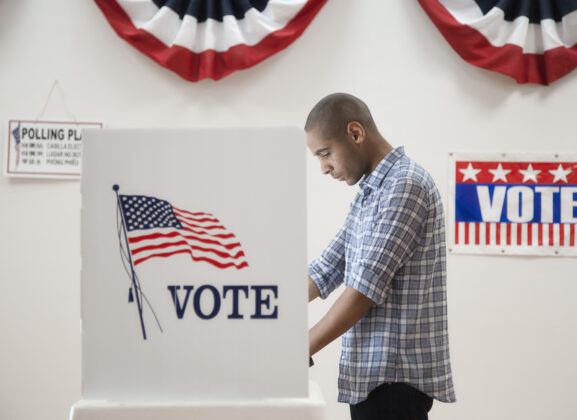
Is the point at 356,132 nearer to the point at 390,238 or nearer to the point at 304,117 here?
the point at 390,238

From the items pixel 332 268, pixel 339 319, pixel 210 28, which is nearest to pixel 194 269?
pixel 339 319

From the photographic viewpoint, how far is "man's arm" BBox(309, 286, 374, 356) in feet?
3.01

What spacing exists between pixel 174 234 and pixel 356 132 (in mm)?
630

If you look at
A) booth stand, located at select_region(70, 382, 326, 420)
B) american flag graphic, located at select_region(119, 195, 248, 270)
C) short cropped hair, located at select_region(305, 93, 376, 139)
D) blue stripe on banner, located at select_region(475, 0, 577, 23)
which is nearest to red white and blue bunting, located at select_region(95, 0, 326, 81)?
blue stripe on banner, located at select_region(475, 0, 577, 23)

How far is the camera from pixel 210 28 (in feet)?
6.92

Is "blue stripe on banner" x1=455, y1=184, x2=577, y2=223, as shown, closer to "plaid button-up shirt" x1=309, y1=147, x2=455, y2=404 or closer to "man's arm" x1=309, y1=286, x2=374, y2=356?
"plaid button-up shirt" x1=309, y1=147, x2=455, y2=404

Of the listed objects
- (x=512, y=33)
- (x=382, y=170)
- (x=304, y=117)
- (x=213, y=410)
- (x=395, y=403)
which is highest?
(x=512, y=33)

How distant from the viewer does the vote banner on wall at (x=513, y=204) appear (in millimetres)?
2162

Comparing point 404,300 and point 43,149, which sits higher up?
point 43,149

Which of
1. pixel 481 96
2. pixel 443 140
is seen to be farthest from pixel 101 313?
pixel 481 96

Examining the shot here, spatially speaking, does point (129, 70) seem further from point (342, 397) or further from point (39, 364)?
point (342, 397)

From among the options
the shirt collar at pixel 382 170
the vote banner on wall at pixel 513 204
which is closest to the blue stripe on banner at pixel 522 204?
the vote banner on wall at pixel 513 204

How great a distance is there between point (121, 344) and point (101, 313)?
5 cm

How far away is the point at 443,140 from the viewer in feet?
7.13
